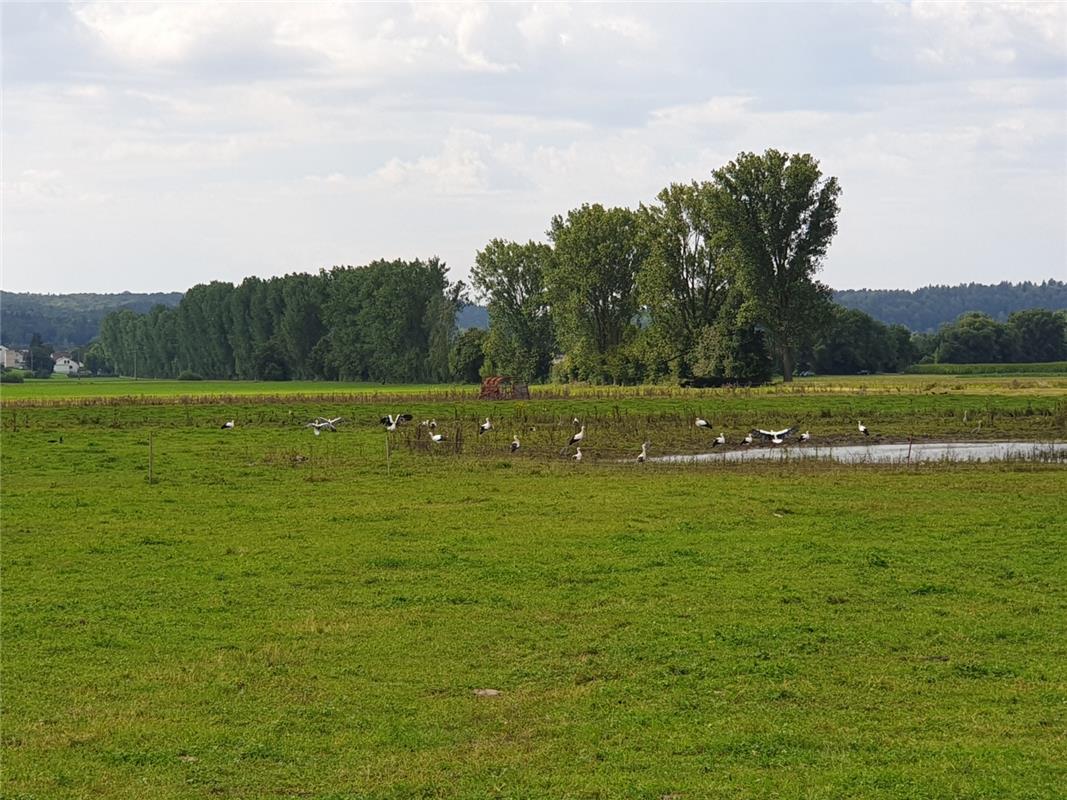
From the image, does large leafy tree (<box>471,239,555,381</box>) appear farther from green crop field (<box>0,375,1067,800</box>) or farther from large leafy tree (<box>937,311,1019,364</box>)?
green crop field (<box>0,375,1067,800</box>)

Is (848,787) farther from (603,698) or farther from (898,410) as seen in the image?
(898,410)

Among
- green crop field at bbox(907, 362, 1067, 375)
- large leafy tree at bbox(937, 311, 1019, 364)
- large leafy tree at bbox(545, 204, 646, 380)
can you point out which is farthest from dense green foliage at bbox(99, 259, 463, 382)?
large leafy tree at bbox(937, 311, 1019, 364)

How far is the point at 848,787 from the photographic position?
10438 millimetres

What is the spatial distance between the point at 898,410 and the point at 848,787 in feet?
181

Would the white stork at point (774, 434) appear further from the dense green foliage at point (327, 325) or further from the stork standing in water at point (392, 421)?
the dense green foliage at point (327, 325)

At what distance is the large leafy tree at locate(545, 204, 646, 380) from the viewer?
109062mm

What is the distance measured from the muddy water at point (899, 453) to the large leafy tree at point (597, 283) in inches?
2386

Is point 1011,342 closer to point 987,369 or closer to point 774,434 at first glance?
point 987,369

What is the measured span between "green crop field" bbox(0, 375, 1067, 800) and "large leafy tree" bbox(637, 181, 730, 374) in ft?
216

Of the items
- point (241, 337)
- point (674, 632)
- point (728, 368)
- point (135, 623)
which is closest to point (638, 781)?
point (674, 632)

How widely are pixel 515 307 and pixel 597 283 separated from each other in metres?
18.7

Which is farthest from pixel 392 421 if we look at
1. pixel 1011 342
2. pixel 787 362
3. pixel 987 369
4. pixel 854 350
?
pixel 1011 342

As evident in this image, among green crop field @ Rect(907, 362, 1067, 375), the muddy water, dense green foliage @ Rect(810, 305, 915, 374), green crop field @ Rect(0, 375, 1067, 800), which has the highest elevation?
dense green foliage @ Rect(810, 305, 915, 374)

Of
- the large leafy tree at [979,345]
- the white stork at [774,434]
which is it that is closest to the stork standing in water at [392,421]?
the white stork at [774,434]
